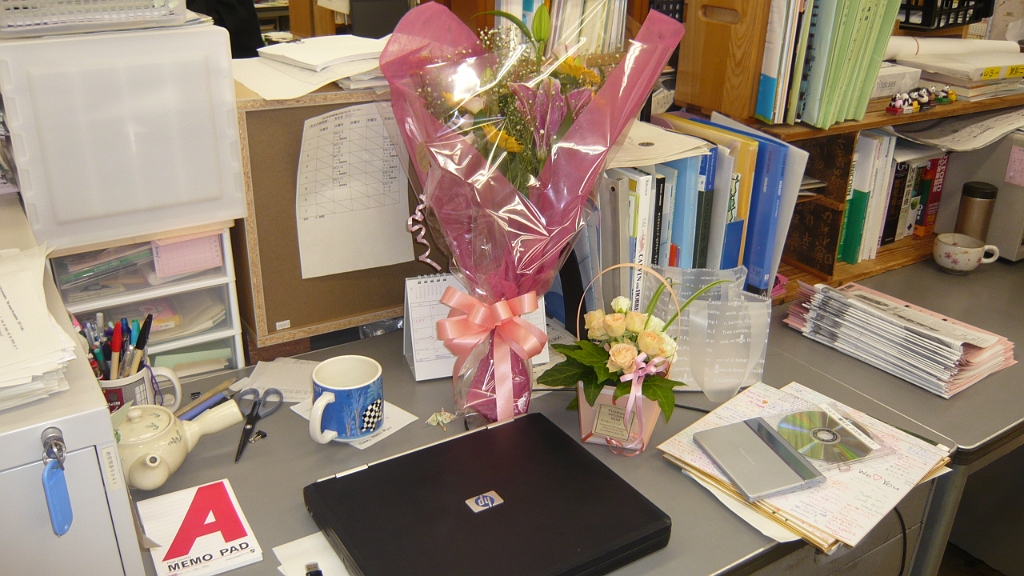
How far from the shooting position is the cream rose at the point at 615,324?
3.40 ft

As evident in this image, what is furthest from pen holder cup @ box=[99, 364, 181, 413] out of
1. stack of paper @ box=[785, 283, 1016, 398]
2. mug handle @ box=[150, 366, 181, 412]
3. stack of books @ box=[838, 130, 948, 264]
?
stack of books @ box=[838, 130, 948, 264]

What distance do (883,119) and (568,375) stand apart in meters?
0.90

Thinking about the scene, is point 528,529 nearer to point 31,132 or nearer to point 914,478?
point 914,478

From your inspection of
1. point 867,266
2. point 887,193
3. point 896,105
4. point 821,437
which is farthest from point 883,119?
point 821,437

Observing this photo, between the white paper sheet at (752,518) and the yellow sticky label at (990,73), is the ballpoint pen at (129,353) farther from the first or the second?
the yellow sticky label at (990,73)

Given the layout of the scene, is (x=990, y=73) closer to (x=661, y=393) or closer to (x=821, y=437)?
(x=821, y=437)

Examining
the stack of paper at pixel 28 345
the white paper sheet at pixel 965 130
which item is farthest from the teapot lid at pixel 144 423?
the white paper sheet at pixel 965 130

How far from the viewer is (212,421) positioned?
42.3 inches

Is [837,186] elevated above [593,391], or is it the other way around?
[837,186]


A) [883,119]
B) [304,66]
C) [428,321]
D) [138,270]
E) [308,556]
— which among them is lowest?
[308,556]

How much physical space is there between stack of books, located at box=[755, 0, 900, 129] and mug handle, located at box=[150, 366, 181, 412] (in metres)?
1.07

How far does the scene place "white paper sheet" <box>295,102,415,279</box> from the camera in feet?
3.95

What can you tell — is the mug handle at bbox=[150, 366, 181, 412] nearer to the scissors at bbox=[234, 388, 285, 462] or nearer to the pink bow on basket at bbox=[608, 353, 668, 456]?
the scissors at bbox=[234, 388, 285, 462]

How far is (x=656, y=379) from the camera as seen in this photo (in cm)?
105
